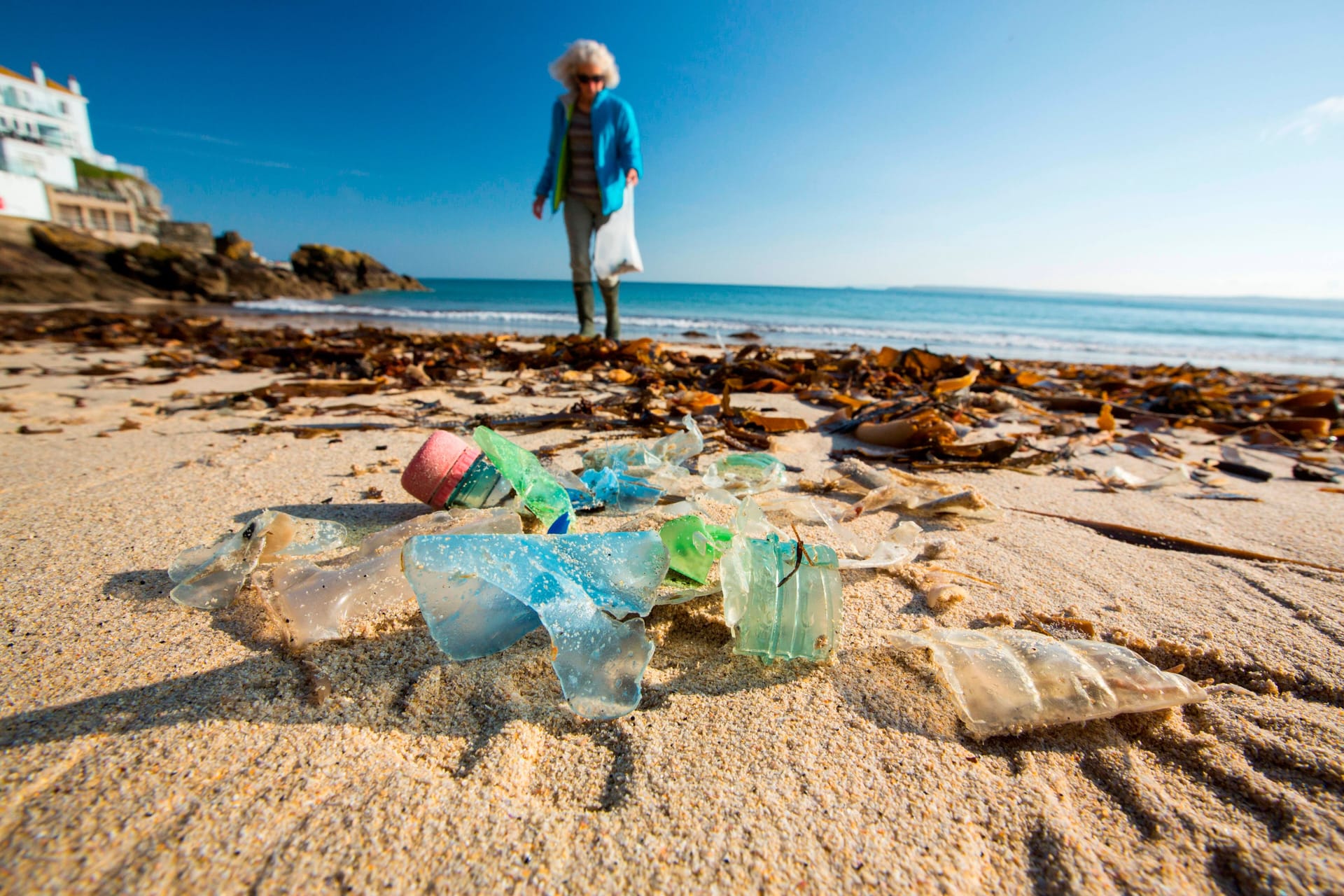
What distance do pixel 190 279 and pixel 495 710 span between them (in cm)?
2032

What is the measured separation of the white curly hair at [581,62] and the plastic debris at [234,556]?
15.3ft

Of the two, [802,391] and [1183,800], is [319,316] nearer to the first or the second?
[802,391]

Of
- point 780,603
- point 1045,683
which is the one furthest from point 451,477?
point 1045,683

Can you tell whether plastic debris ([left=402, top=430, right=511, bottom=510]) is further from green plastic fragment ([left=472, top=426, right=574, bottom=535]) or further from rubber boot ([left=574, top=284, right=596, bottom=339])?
rubber boot ([left=574, top=284, right=596, bottom=339])

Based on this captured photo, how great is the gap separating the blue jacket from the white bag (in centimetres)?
14

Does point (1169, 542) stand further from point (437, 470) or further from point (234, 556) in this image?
point (234, 556)

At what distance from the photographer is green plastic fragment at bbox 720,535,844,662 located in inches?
38.8

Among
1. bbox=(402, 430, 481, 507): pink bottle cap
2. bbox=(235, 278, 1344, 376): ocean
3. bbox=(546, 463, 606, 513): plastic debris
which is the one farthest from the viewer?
bbox=(235, 278, 1344, 376): ocean

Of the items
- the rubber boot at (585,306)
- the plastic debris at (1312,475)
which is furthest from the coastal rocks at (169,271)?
the plastic debris at (1312,475)

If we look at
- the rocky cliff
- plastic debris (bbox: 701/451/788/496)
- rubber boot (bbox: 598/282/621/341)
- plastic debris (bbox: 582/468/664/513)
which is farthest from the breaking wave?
plastic debris (bbox: 582/468/664/513)

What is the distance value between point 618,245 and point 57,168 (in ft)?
167

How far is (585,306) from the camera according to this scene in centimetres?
551

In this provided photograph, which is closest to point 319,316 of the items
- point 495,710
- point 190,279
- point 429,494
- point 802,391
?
point 190,279

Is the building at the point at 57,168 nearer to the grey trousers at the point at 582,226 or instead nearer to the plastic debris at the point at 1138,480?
the grey trousers at the point at 582,226
